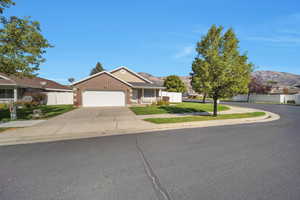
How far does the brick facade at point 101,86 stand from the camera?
17.0m

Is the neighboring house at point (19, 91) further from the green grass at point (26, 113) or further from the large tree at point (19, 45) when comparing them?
the large tree at point (19, 45)

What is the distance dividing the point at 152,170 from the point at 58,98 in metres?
23.5

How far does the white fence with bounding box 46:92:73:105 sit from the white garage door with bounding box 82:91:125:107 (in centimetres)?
718

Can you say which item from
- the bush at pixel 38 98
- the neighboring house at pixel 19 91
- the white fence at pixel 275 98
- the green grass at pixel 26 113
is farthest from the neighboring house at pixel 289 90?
the bush at pixel 38 98

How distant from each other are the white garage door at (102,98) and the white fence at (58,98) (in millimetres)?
7181

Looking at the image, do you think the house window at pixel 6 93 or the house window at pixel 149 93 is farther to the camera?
the house window at pixel 149 93

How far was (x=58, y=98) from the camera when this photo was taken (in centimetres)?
2158

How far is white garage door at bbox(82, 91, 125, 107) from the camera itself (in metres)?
17.4

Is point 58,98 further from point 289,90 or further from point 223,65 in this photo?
point 289,90

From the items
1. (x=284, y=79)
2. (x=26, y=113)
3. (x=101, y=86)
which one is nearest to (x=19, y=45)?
(x=26, y=113)

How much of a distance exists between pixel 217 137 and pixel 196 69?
6.18m

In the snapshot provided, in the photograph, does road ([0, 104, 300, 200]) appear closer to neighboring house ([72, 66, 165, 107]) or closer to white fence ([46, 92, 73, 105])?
neighboring house ([72, 66, 165, 107])

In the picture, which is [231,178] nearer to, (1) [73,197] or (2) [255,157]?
(2) [255,157]

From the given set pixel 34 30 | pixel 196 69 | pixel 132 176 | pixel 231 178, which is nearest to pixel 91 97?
pixel 34 30
